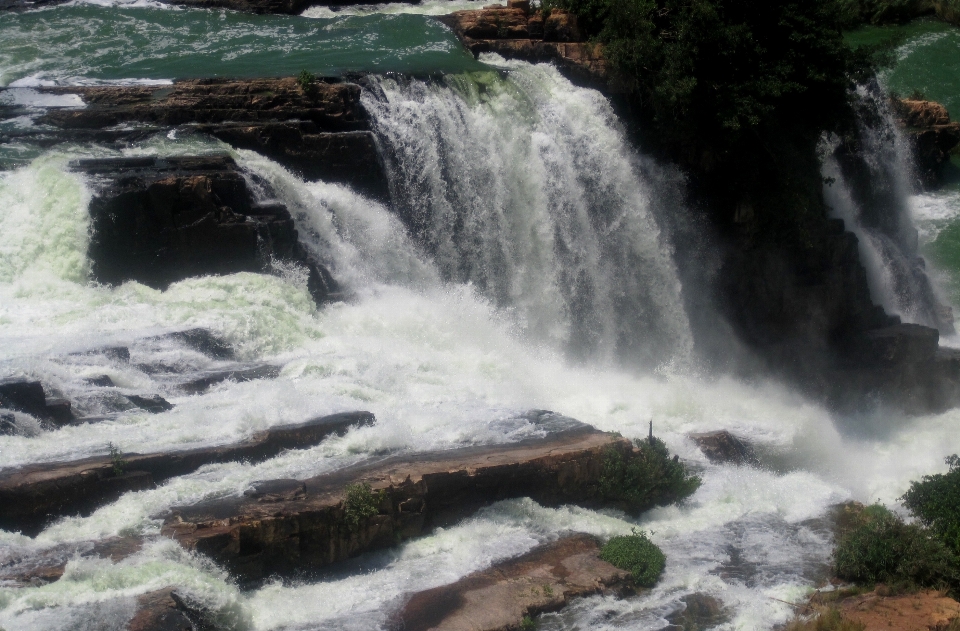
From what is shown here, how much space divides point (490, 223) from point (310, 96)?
4.01m

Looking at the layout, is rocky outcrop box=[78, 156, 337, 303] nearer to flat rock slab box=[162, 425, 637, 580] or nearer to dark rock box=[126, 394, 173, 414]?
dark rock box=[126, 394, 173, 414]

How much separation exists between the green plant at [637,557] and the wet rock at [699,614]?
462mm

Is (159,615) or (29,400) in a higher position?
(29,400)

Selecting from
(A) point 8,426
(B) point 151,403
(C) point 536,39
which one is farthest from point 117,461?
(C) point 536,39

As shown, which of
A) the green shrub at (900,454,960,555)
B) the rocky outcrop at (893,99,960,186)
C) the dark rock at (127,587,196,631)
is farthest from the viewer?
the rocky outcrop at (893,99,960,186)

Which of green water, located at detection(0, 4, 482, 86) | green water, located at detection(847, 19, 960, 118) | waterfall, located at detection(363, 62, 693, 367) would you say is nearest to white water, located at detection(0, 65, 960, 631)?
waterfall, located at detection(363, 62, 693, 367)

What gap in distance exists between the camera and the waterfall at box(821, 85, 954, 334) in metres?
23.4

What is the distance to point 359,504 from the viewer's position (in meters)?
10.6

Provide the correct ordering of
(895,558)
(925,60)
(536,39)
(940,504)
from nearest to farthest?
(895,558) → (940,504) → (536,39) → (925,60)

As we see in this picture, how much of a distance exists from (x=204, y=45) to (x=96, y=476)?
16.9 m

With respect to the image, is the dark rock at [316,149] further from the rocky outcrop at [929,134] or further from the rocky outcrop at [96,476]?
the rocky outcrop at [929,134]

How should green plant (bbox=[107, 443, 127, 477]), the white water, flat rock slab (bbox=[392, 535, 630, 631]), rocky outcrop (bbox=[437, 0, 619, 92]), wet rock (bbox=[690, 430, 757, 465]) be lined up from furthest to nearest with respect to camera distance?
rocky outcrop (bbox=[437, 0, 619, 92])
wet rock (bbox=[690, 430, 757, 465])
green plant (bbox=[107, 443, 127, 477])
the white water
flat rock slab (bbox=[392, 535, 630, 631])

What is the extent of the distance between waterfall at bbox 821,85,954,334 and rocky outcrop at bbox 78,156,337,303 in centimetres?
1249

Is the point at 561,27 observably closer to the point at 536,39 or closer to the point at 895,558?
the point at 536,39
